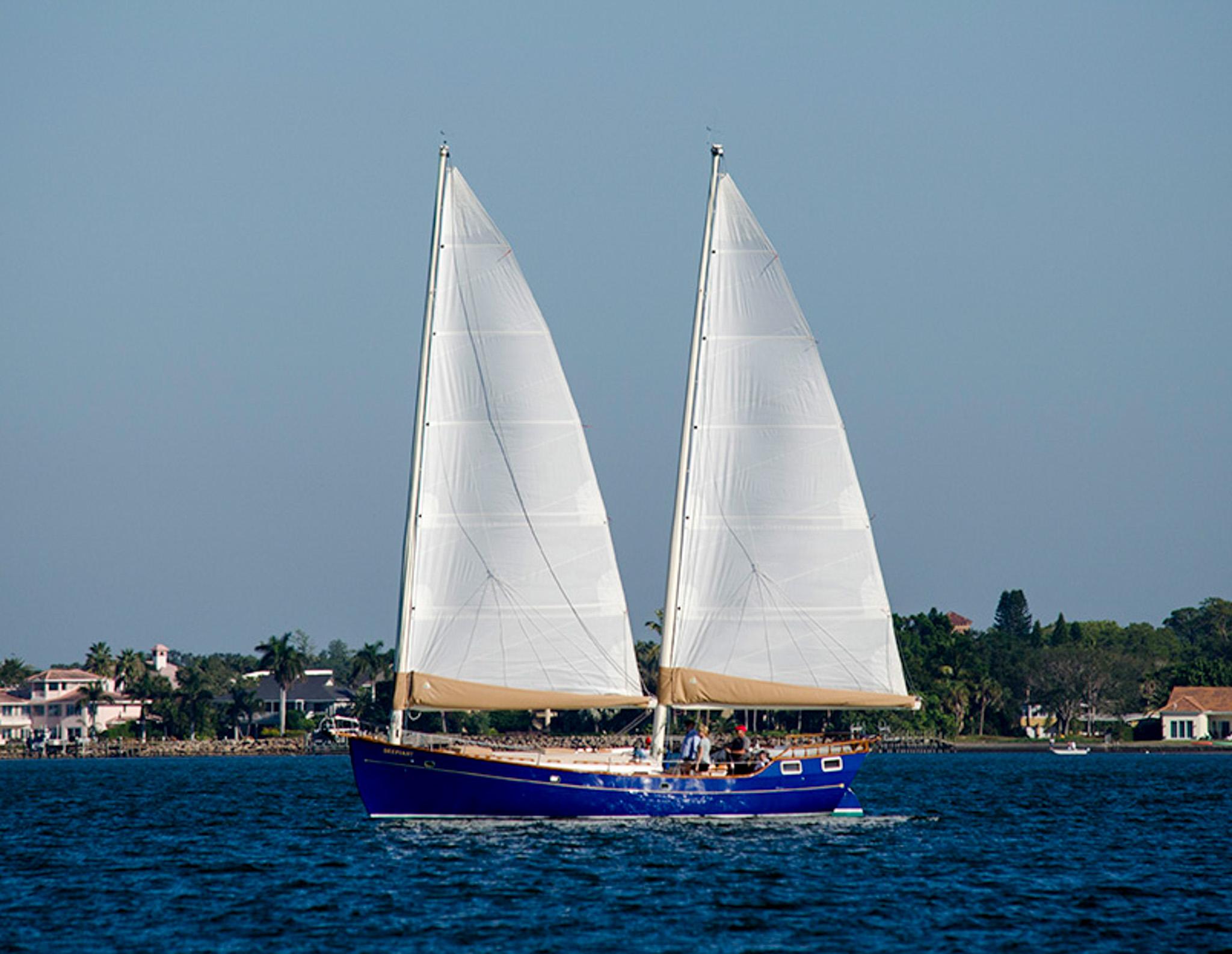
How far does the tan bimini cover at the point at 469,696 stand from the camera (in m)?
47.6

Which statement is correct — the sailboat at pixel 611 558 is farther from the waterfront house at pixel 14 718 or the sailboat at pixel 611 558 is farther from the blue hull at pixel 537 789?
the waterfront house at pixel 14 718

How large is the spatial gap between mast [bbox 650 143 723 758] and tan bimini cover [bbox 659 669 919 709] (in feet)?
2.55

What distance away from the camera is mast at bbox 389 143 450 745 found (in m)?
47.8

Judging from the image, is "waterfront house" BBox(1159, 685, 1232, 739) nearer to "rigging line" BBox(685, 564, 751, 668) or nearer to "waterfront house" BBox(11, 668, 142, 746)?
"waterfront house" BBox(11, 668, 142, 746)

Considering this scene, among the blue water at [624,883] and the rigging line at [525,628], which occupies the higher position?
the rigging line at [525,628]

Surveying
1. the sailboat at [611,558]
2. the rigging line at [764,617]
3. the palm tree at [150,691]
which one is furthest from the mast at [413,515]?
the palm tree at [150,691]

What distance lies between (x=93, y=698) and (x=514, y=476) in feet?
495

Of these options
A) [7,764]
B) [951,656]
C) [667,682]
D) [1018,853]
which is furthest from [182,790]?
[951,656]

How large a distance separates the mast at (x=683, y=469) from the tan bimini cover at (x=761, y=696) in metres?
0.78

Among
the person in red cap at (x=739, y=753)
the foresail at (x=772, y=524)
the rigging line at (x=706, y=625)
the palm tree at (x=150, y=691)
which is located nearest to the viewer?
the person in red cap at (x=739, y=753)

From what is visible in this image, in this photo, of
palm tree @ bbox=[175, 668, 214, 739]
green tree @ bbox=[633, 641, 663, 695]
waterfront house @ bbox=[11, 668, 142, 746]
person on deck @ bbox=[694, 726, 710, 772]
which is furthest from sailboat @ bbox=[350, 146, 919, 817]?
waterfront house @ bbox=[11, 668, 142, 746]

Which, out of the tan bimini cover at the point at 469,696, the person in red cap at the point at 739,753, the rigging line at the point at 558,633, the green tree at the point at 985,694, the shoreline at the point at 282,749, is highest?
the green tree at the point at 985,694

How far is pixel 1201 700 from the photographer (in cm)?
16550

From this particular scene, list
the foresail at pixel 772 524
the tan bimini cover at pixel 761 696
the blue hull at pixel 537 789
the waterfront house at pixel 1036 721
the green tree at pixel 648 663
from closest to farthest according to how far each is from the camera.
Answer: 1. the blue hull at pixel 537 789
2. the foresail at pixel 772 524
3. the tan bimini cover at pixel 761 696
4. the green tree at pixel 648 663
5. the waterfront house at pixel 1036 721
